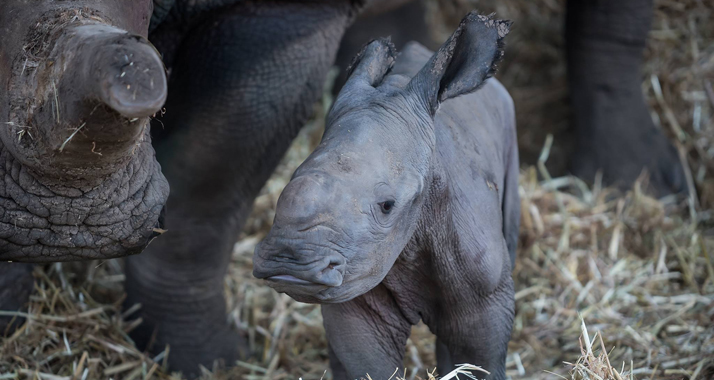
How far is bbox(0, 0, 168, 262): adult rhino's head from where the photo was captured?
1.79m

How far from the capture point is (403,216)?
2168 millimetres

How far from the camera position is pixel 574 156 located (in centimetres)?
→ 510

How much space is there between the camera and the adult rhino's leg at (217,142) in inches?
122

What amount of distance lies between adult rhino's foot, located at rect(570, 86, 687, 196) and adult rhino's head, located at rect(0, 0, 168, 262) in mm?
3142

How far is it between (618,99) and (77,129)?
3.61m

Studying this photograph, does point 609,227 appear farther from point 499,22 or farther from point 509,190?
point 499,22

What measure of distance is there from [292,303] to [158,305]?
619 mm

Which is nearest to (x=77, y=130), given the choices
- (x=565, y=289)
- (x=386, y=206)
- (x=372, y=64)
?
(x=386, y=206)

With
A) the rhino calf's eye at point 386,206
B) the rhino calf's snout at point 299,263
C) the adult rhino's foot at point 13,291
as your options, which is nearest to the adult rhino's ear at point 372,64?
the rhino calf's eye at point 386,206

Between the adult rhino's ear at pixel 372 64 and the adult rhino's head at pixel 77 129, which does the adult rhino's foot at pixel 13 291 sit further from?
the adult rhino's ear at pixel 372 64

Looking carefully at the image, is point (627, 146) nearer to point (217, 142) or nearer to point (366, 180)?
point (217, 142)

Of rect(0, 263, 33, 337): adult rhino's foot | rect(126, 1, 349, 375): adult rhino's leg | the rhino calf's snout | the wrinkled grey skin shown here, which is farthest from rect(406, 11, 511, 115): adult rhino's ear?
rect(0, 263, 33, 337): adult rhino's foot

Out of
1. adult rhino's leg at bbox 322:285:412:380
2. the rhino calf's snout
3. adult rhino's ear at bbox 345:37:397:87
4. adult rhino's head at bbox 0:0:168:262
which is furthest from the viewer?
adult rhino's leg at bbox 322:285:412:380

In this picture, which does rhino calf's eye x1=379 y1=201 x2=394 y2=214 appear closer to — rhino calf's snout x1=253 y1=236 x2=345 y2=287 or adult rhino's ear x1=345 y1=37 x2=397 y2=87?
rhino calf's snout x1=253 y1=236 x2=345 y2=287
